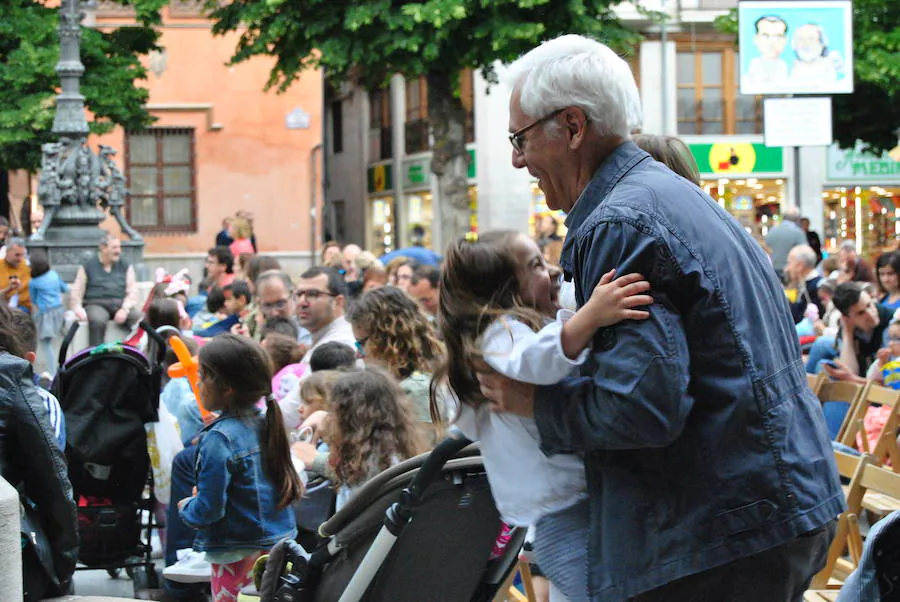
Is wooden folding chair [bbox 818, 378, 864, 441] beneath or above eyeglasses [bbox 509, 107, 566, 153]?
beneath

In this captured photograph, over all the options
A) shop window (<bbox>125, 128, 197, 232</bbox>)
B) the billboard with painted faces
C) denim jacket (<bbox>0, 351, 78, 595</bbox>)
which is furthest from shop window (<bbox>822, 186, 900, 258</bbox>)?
denim jacket (<bbox>0, 351, 78, 595</bbox>)

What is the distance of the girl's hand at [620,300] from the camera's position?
8.21ft

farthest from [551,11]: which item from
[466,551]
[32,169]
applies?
[466,551]

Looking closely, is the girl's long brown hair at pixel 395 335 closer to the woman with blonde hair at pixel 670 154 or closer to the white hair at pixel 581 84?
the woman with blonde hair at pixel 670 154

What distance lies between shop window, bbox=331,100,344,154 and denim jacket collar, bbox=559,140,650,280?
41.1 m

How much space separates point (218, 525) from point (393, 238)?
33.2 m

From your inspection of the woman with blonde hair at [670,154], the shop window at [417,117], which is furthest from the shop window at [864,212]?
the woman with blonde hair at [670,154]

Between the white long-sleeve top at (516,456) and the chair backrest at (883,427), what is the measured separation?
167 inches

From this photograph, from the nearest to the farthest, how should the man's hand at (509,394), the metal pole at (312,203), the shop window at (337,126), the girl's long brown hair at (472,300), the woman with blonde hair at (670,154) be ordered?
the man's hand at (509,394) < the girl's long brown hair at (472,300) < the woman with blonde hair at (670,154) < the metal pole at (312,203) < the shop window at (337,126)

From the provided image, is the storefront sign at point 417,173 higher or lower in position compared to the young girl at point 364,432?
higher

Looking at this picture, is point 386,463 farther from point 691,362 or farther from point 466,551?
point 691,362

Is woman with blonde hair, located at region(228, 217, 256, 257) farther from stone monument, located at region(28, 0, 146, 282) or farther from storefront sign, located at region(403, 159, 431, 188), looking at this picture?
storefront sign, located at region(403, 159, 431, 188)

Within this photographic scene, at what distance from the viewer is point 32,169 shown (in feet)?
80.0

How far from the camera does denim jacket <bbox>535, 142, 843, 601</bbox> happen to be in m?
2.50
